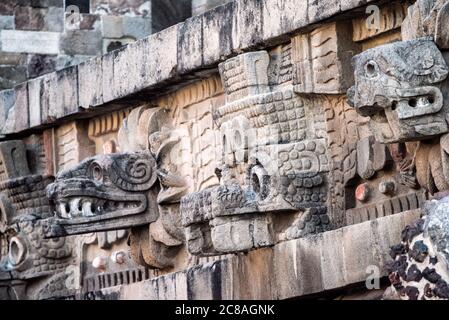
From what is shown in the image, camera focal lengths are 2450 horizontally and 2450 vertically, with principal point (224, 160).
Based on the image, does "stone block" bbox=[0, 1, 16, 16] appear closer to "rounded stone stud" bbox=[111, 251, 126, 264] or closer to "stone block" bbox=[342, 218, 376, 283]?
"rounded stone stud" bbox=[111, 251, 126, 264]

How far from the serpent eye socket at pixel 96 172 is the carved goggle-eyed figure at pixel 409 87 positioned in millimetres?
3760

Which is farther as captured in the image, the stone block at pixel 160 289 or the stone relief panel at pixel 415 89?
the stone block at pixel 160 289

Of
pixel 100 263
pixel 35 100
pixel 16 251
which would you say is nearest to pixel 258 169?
pixel 100 263

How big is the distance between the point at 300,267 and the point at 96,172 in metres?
2.63

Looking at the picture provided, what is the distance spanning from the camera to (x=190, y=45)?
49.3ft

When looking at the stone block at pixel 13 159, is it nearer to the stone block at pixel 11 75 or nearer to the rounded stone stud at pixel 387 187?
the stone block at pixel 11 75

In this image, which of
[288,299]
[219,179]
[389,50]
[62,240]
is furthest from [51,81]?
[389,50]

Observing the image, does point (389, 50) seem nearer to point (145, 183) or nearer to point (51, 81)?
point (145, 183)

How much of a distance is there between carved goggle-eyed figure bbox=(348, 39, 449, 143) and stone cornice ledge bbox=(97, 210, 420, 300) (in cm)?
54

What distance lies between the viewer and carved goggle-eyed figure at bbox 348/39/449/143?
12242 mm

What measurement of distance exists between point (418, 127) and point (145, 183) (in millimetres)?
3870

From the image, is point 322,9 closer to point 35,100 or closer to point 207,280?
point 207,280

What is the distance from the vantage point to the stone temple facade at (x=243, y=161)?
40.4 ft

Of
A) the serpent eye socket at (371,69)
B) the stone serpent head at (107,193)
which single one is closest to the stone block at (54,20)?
the stone serpent head at (107,193)
